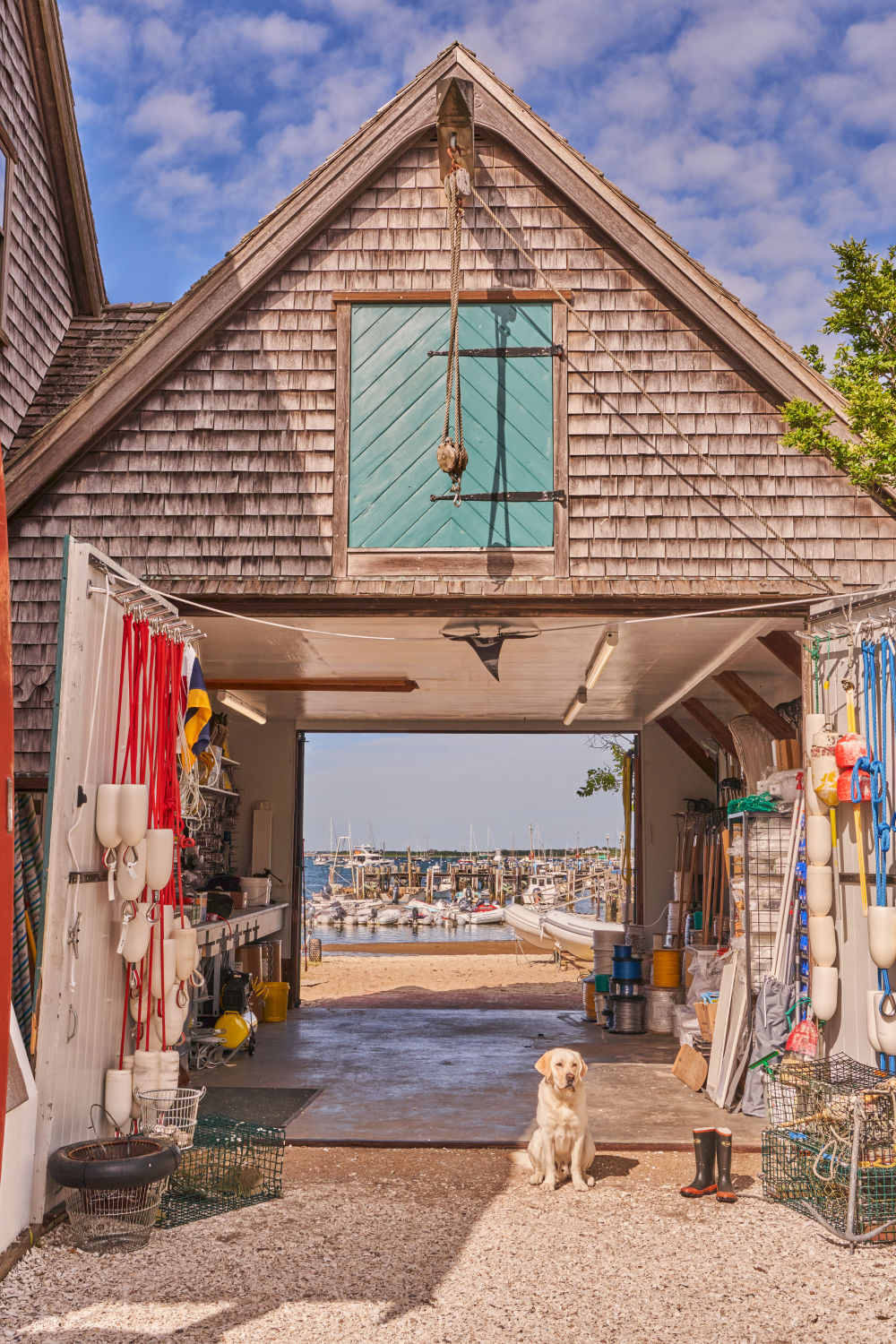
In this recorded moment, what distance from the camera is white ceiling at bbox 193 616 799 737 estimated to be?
304 inches

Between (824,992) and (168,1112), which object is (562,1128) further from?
(168,1112)

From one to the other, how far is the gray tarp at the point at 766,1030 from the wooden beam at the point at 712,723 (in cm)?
374

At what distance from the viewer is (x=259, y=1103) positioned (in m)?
6.95

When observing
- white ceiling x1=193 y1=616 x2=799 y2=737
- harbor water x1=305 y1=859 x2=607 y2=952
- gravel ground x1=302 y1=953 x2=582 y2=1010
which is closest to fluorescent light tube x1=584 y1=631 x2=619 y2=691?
white ceiling x1=193 y1=616 x2=799 y2=737

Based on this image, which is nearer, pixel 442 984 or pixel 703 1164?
pixel 703 1164

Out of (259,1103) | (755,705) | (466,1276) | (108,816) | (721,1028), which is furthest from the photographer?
(755,705)

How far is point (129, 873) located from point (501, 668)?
16.9 ft

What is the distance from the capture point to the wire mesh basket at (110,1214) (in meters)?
4.26

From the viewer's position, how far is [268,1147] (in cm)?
541

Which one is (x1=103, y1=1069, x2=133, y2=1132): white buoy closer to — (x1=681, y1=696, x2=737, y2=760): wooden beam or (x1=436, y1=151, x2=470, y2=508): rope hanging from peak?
(x1=436, y1=151, x2=470, y2=508): rope hanging from peak

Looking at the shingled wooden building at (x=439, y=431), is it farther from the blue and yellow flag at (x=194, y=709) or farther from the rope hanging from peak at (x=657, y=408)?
the blue and yellow flag at (x=194, y=709)

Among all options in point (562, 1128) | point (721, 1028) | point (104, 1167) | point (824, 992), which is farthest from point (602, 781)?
point (104, 1167)

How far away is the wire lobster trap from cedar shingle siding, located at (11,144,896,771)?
2860mm

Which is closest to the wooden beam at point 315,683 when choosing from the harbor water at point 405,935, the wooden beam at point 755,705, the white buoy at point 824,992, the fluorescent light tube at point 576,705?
the fluorescent light tube at point 576,705
